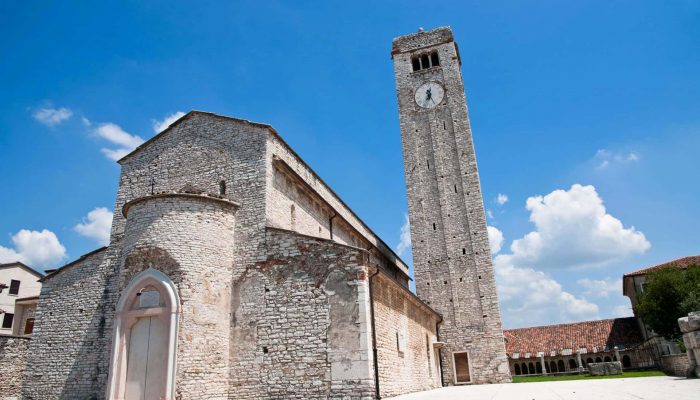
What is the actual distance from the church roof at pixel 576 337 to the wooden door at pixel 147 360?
33.8 metres

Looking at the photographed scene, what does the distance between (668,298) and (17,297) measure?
46892mm

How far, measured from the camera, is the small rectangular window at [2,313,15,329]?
3333 centimetres

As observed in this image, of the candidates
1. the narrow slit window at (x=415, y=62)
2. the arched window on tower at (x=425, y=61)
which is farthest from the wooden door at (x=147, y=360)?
the narrow slit window at (x=415, y=62)

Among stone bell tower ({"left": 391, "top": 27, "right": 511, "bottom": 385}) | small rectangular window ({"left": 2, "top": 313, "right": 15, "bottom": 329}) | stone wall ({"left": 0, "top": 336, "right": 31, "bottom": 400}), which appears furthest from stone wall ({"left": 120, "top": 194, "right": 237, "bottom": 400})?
small rectangular window ({"left": 2, "top": 313, "right": 15, "bottom": 329})

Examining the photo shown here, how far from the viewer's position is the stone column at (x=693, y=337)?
15719 mm

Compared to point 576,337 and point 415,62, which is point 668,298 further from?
point 415,62

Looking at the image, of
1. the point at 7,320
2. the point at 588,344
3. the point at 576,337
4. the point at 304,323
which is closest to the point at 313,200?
the point at 304,323

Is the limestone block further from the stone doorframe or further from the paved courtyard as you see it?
the stone doorframe

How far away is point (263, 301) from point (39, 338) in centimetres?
924

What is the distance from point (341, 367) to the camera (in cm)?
1370

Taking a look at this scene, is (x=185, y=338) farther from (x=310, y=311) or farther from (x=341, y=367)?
(x=341, y=367)

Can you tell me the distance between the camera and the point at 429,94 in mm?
33500

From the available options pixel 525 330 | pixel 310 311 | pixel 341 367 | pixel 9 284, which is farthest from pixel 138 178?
pixel 525 330

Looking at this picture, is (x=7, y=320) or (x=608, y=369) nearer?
(x=608, y=369)
